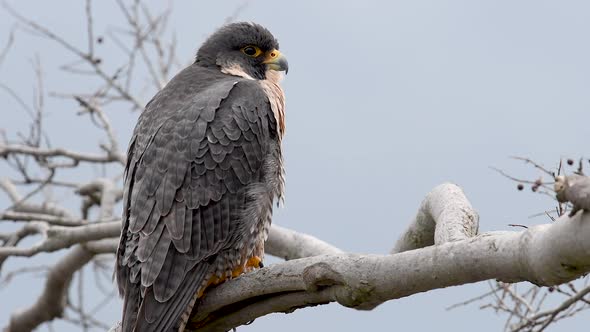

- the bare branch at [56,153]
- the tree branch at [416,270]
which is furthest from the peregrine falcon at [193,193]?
the bare branch at [56,153]

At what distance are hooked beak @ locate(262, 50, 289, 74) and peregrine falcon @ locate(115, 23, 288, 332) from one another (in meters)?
0.59

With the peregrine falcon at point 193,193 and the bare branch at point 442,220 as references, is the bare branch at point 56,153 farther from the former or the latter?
the bare branch at point 442,220

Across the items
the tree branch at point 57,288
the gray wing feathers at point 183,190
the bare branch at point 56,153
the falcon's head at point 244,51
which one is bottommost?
the tree branch at point 57,288

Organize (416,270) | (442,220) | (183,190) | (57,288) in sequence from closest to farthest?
(416,270) → (442,220) → (183,190) → (57,288)

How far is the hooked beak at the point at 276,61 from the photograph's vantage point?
6035mm

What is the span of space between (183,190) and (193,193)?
52 millimetres

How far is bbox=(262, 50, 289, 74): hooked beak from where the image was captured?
604 centimetres

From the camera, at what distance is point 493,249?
3.34 metres

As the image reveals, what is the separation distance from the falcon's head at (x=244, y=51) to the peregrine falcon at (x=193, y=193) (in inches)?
21.2

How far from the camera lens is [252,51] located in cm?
609

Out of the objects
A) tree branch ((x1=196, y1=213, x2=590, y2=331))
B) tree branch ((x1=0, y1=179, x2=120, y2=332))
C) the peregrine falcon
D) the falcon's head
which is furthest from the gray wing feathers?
tree branch ((x1=0, y1=179, x2=120, y2=332))

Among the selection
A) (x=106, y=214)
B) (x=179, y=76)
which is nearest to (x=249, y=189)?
(x=179, y=76)

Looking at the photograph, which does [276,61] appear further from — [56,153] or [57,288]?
[57,288]

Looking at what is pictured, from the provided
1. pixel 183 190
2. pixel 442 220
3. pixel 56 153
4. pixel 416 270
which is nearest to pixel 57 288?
pixel 56 153
